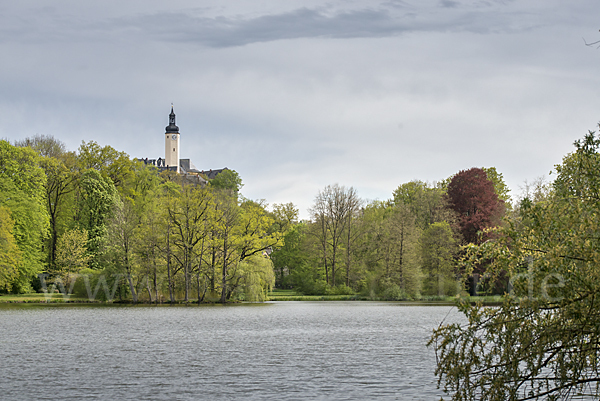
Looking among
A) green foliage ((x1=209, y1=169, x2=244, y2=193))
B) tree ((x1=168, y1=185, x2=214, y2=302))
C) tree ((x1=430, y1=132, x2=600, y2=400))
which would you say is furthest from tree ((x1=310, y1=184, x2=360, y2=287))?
tree ((x1=430, y1=132, x2=600, y2=400))

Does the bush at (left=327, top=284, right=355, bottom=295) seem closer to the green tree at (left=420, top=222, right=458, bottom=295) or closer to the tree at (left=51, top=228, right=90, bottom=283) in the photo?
the green tree at (left=420, top=222, right=458, bottom=295)

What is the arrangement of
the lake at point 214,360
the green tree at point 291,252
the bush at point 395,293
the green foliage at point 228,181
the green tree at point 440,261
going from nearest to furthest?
the lake at point 214,360 < the bush at point 395,293 < the green tree at point 440,261 < the green tree at point 291,252 < the green foliage at point 228,181

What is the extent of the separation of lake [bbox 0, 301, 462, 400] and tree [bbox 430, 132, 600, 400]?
3996 millimetres

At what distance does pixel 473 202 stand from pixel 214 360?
47.5m

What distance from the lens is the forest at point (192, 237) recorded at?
48.2 m

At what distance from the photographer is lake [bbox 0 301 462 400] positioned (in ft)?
43.9

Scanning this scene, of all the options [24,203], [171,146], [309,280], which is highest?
[171,146]

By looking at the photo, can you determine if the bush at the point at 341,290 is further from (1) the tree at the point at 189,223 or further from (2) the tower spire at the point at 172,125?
(2) the tower spire at the point at 172,125

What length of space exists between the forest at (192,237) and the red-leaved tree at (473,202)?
0.12m

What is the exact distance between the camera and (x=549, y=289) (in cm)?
892

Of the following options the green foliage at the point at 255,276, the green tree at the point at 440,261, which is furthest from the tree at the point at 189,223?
the green tree at the point at 440,261

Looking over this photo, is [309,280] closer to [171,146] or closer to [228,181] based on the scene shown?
[228,181]

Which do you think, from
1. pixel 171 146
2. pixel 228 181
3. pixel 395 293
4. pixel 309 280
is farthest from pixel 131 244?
pixel 171 146

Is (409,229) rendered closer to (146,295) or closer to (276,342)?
(146,295)
